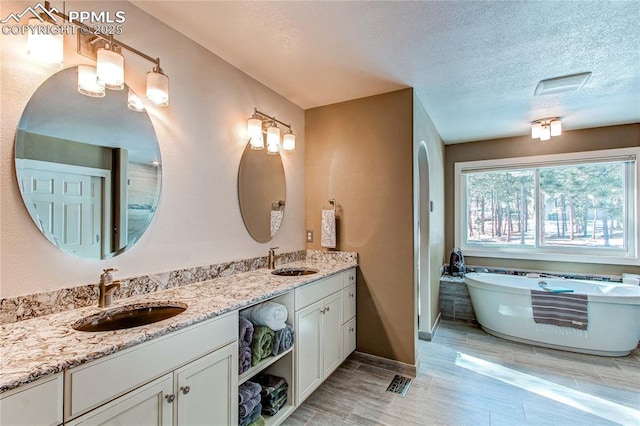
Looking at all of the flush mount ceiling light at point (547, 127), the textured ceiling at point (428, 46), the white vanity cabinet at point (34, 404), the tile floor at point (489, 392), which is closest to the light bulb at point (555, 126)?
the flush mount ceiling light at point (547, 127)

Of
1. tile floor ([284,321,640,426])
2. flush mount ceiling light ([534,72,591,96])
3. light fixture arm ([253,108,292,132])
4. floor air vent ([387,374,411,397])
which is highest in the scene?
flush mount ceiling light ([534,72,591,96])

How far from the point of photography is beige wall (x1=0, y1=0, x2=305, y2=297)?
1209mm

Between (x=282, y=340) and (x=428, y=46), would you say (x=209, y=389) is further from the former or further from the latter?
(x=428, y=46)

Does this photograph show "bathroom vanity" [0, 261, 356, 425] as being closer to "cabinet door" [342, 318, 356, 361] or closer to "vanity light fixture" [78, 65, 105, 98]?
"cabinet door" [342, 318, 356, 361]

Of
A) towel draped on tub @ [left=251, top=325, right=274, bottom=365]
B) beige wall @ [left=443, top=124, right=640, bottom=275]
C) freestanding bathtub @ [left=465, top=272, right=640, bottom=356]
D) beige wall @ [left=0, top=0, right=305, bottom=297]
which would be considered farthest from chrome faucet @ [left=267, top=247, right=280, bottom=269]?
beige wall @ [left=443, top=124, right=640, bottom=275]

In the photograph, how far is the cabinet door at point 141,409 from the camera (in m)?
0.98

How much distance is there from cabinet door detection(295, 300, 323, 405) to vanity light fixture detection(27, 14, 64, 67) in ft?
5.95

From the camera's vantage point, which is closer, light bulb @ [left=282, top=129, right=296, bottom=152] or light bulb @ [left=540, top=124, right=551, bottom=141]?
light bulb @ [left=282, top=129, right=296, bottom=152]

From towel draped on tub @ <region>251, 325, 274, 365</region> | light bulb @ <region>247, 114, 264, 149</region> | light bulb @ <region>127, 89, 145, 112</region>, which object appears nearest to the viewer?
light bulb @ <region>127, 89, 145, 112</region>

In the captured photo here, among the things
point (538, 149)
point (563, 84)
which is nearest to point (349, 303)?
point (563, 84)

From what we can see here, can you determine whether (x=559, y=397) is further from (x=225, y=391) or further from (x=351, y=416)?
(x=225, y=391)

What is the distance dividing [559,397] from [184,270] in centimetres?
290

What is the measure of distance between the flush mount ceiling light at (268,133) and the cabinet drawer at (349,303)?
1.40 m

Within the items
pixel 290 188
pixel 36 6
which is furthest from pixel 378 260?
pixel 36 6
